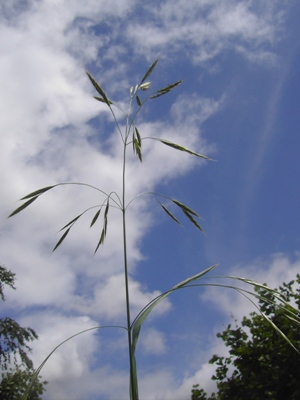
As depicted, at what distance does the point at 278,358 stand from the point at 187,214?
11.2 feet

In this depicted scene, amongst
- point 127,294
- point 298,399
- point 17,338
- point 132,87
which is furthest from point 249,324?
point 17,338

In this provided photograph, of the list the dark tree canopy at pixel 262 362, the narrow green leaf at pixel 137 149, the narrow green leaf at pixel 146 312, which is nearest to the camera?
the narrow green leaf at pixel 146 312

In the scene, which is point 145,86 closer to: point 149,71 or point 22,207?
point 149,71

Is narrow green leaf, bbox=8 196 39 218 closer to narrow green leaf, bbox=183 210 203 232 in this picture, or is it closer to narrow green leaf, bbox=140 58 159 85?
narrow green leaf, bbox=183 210 203 232

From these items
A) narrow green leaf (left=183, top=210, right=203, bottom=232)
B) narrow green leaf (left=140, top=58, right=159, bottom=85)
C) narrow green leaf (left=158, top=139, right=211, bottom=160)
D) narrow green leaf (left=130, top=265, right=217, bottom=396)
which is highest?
narrow green leaf (left=140, top=58, right=159, bottom=85)

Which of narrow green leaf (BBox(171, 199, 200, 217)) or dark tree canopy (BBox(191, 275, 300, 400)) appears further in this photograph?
dark tree canopy (BBox(191, 275, 300, 400))

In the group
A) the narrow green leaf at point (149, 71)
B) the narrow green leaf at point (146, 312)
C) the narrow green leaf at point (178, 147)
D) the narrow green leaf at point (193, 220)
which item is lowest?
the narrow green leaf at point (146, 312)

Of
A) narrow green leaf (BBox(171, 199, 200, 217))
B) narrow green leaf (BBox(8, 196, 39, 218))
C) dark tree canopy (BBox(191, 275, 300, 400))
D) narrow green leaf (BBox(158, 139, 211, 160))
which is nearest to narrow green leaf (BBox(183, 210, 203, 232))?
narrow green leaf (BBox(171, 199, 200, 217))

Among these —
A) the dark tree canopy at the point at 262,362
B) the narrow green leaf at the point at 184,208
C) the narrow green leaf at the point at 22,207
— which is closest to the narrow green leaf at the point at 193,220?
the narrow green leaf at the point at 184,208

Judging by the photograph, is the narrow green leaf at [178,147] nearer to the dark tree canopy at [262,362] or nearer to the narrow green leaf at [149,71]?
the narrow green leaf at [149,71]

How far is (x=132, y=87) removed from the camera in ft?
8.68

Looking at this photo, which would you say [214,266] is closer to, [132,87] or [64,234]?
[64,234]

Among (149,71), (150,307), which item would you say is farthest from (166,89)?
(150,307)

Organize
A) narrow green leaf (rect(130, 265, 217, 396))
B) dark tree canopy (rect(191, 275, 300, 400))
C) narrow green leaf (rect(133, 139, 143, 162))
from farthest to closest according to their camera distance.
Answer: dark tree canopy (rect(191, 275, 300, 400)), narrow green leaf (rect(133, 139, 143, 162)), narrow green leaf (rect(130, 265, 217, 396))
